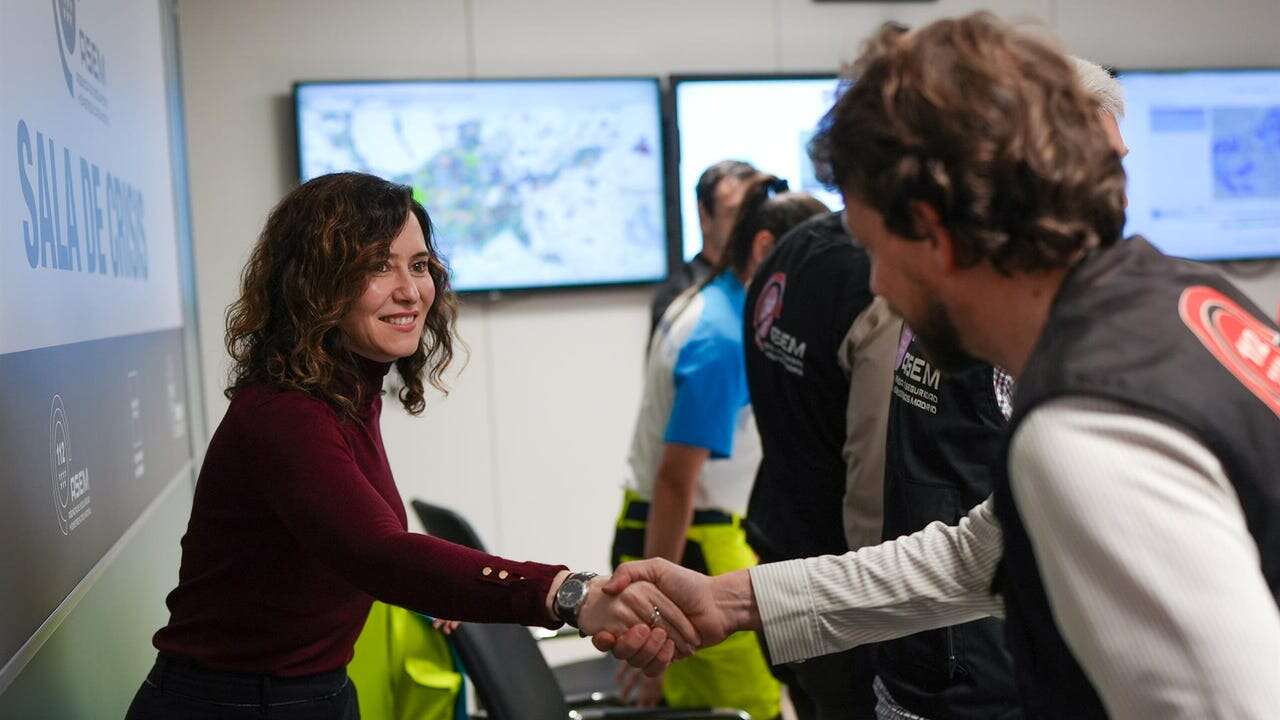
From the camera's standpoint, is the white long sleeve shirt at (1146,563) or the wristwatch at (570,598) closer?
the white long sleeve shirt at (1146,563)

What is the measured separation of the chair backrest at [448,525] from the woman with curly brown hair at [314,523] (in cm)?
81

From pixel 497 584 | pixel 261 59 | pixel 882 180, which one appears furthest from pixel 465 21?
pixel 882 180

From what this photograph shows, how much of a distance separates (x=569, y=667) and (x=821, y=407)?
170 cm

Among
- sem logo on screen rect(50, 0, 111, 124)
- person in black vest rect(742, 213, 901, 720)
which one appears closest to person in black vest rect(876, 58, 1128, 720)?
person in black vest rect(742, 213, 901, 720)

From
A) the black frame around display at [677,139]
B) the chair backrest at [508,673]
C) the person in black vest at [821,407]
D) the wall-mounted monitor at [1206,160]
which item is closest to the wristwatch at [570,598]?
the person in black vest at [821,407]

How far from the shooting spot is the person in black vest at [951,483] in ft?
4.76

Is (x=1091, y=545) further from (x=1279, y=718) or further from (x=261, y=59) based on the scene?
(x=261, y=59)

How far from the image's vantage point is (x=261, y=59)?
164 inches

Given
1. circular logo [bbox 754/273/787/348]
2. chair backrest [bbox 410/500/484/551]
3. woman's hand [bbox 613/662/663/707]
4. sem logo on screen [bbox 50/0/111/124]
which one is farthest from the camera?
woman's hand [bbox 613/662/663/707]

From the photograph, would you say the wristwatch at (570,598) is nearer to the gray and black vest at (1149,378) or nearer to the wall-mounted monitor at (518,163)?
the gray and black vest at (1149,378)

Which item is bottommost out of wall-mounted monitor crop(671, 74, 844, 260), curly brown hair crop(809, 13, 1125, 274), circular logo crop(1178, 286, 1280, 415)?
circular logo crop(1178, 286, 1280, 415)

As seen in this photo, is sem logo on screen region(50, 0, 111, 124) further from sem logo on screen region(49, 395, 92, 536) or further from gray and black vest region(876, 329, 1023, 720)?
gray and black vest region(876, 329, 1023, 720)

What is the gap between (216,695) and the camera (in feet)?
4.73

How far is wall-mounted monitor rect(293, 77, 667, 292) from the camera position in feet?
13.7
